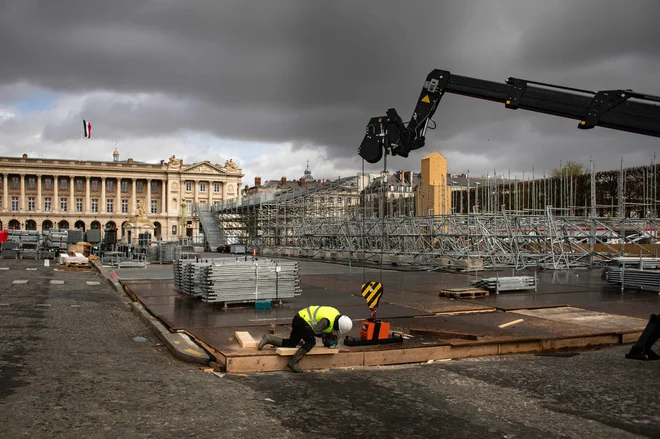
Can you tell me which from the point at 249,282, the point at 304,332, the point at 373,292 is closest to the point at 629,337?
the point at 373,292

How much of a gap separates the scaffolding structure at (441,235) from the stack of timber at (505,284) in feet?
12.9

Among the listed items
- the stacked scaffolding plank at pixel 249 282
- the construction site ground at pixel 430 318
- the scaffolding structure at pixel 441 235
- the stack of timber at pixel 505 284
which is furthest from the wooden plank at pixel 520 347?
the stack of timber at pixel 505 284

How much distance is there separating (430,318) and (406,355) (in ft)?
15.2

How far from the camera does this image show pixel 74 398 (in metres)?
7.63

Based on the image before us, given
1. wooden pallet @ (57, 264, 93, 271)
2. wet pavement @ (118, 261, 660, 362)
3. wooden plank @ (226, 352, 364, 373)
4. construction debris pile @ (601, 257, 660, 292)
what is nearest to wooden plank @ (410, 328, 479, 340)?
wet pavement @ (118, 261, 660, 362)

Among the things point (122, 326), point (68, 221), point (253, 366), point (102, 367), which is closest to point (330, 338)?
point (253, 366)

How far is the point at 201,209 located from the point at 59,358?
7660cm

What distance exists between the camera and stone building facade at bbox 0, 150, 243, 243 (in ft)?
379

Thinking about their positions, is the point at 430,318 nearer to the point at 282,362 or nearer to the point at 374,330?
the point at 374,330

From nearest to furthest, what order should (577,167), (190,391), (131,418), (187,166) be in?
(131,418) < (190,391) < (577,167) < (187,166)

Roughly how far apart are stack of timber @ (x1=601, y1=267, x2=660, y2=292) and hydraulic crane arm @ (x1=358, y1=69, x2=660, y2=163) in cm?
1243

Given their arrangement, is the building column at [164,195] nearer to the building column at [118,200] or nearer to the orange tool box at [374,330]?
the building column at [118,200]

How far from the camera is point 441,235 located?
3419cm

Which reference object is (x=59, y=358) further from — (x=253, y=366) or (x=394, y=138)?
(x=394, y=138)
